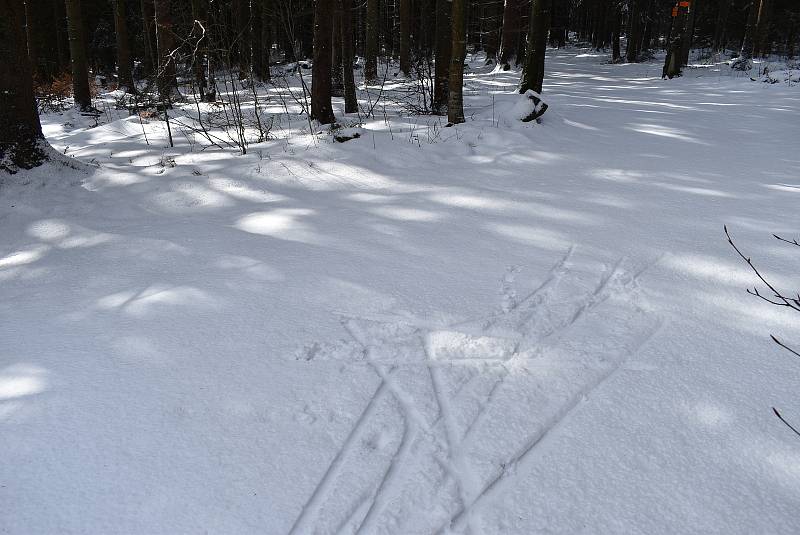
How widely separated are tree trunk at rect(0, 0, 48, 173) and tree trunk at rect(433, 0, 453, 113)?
603 centimetres

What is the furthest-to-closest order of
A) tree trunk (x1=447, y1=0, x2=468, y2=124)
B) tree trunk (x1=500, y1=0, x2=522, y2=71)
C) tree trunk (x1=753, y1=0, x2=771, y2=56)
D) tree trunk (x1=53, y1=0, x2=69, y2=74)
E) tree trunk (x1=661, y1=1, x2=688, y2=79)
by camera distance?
tree trunk (x1=53, y1=0, x2=69, y2=74), tree trunk (x1=753, y1=0, x2=771, y2=56), tree trunk (x1=500, y1=0, x2=522, y2=71), tree trunk (x1=661, y1=1, x2=688, y2=79), tree trunk (x1=447, y1=0, x2=468, y2=124)

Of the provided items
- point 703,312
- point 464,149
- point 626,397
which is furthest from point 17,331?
point 464,149

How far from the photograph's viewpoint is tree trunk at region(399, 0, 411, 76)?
16203 mm

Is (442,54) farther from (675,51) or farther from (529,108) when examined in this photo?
(675,51)

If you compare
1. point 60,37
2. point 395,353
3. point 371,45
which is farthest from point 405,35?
point 60,37

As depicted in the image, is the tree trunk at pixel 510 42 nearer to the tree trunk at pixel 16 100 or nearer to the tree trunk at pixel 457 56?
the tree trunk at pixel 457 56

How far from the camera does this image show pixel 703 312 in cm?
367

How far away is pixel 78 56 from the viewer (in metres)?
12.4

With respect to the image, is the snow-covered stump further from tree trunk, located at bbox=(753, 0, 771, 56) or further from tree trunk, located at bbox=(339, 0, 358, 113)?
tree trunk, located at bbox=(753, 0, 771, 56)

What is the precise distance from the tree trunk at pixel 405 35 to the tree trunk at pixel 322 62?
318 inches

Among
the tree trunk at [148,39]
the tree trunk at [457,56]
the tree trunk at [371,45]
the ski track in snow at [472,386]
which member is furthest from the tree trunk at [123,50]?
the ski track in snow at [472,386]

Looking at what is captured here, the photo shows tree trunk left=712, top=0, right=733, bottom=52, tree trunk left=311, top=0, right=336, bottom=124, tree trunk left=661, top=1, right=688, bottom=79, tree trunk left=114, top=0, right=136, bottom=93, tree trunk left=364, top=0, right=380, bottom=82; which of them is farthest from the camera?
tree trunk left=712, top=0, right=733, bottom=52

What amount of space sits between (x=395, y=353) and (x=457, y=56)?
20.1ft

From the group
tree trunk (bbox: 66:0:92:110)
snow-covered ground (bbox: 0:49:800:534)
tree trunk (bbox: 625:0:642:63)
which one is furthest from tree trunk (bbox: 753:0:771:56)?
tree trunk (bbox: 66:0:92:110)
